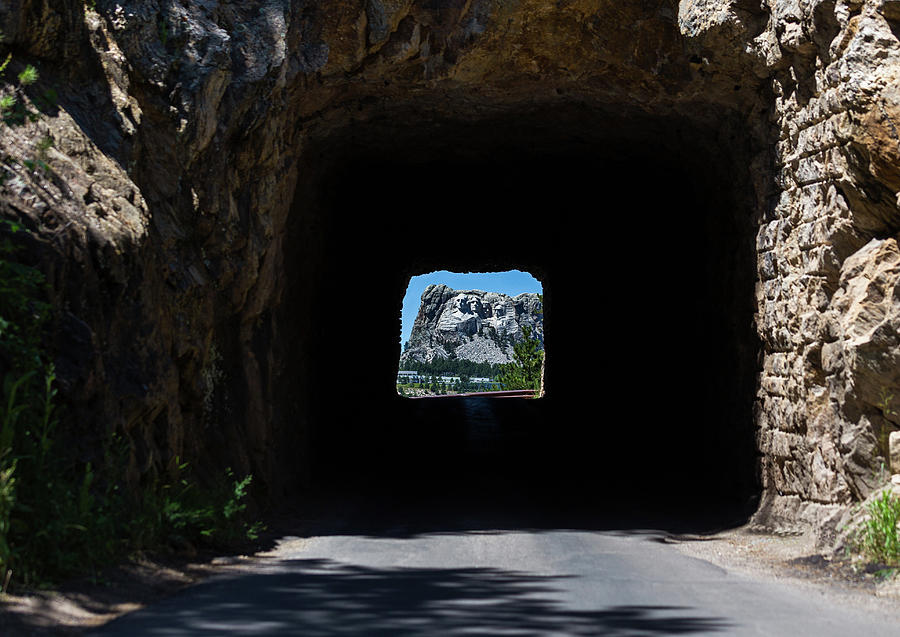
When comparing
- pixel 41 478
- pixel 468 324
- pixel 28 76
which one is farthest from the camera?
pixel 468 324

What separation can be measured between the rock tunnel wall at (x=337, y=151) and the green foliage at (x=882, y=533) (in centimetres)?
75

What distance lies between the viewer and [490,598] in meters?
5.84

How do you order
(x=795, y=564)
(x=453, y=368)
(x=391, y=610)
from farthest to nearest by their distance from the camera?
(x=453, y=368), (x=795, y=564), (x=391, y=610)

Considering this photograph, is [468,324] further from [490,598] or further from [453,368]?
[490,598]

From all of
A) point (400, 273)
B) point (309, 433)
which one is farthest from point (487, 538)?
point (400, 273)

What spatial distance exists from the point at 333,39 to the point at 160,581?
658 centimetres

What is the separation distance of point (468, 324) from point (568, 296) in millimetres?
83013

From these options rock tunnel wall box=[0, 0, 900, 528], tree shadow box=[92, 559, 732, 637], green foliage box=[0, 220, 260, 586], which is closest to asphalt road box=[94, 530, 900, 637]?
tree shadow box=[92, 559, 732, 637]

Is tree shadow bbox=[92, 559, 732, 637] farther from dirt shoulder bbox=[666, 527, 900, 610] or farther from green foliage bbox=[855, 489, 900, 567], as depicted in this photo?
green foliage bbox=[855, 489, 900, 567]

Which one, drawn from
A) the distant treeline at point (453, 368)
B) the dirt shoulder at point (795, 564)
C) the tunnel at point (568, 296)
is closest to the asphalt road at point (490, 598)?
the dirt shoulder at point (795, 564)

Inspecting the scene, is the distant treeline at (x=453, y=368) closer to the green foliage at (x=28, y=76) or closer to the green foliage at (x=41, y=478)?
the green foliage at (x=28, y=76)

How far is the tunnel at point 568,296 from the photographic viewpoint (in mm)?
11914

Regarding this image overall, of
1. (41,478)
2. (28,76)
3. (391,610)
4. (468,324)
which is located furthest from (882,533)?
(468,324)

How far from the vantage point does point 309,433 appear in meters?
13.3
